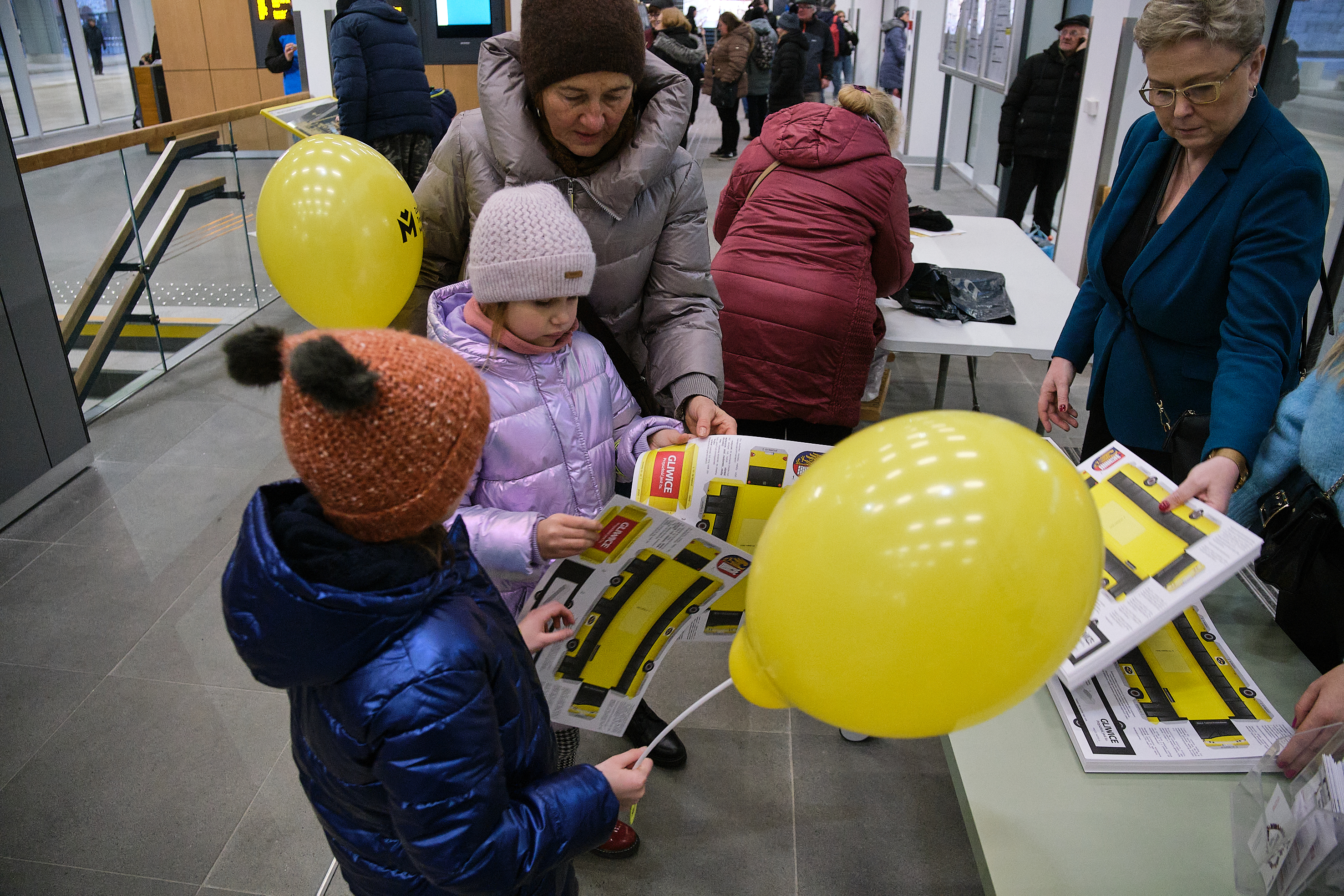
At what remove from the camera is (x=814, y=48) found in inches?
379

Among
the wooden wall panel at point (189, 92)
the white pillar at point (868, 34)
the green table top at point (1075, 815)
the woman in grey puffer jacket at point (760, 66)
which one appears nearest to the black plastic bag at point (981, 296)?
the green table top at point (1075, 815)

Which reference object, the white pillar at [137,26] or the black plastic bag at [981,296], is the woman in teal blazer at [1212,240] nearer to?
the black plastic bag at [981,296]

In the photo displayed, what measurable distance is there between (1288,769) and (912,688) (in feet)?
2.16

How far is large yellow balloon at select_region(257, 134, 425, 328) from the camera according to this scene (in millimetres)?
1668

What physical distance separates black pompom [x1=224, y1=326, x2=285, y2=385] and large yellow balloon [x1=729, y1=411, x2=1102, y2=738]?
0.55 m

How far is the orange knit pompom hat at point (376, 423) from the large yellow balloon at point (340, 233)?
0.88 m

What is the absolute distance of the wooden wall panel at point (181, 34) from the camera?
31.2 ft

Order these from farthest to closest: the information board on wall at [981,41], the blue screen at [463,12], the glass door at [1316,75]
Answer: the blue screen at [463,12]
the information board on wall at [981,41]
the glass door at [1316,75]

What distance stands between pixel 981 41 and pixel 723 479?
22.9 feet

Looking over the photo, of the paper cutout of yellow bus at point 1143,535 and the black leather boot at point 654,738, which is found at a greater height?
the paper cutout of yellow bus at point 1143,535

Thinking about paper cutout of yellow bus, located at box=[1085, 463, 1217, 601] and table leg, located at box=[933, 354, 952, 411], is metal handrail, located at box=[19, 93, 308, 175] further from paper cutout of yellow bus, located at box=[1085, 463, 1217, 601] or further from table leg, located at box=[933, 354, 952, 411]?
paper cutout of yellow bus, located at box=[1085, 463, 1217, 601]

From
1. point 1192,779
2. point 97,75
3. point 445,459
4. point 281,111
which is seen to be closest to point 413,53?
point 281,111

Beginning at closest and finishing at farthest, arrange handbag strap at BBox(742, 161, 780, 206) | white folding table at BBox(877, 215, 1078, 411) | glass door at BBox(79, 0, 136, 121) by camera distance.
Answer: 1. handbag strap at BBox(742, 161, 780, 206)
2. white folding table at BBox(877, 215, 1078, 411)
3. glass door at BBox(79, 0, 136, 121)

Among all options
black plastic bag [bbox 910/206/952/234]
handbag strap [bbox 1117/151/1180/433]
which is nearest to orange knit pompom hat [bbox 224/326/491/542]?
handbag strap [bbox 1117/151/1180/433]
